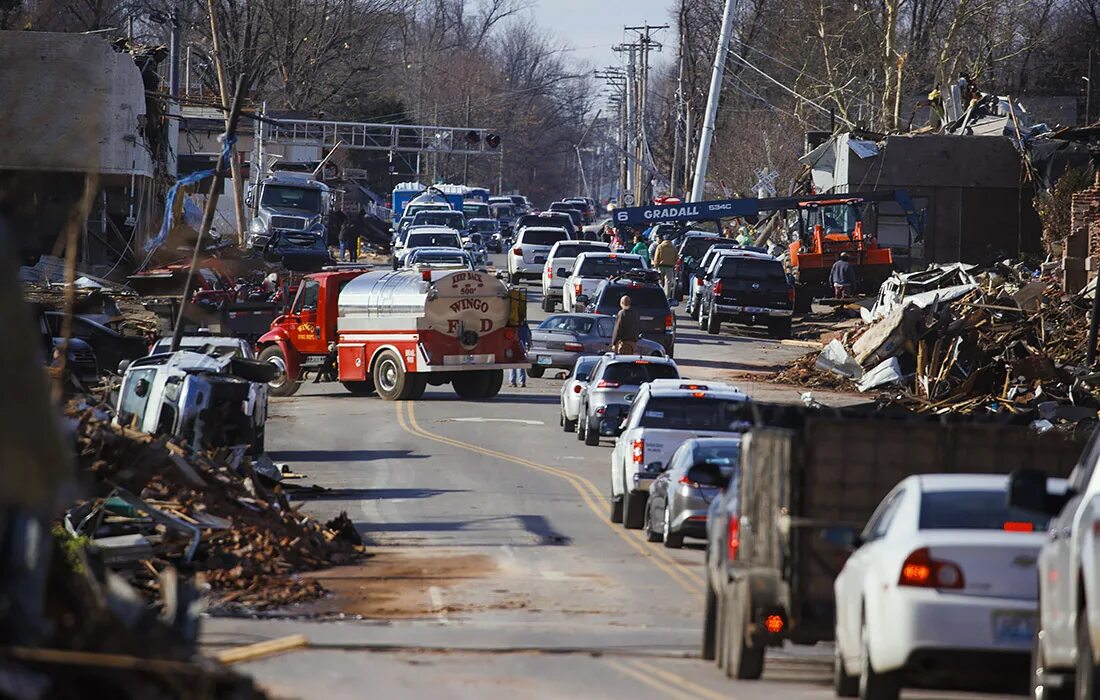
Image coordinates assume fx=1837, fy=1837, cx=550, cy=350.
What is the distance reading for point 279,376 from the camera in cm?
3509

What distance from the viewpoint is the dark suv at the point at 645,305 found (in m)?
40.9

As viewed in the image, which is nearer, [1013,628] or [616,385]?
[1013,628]

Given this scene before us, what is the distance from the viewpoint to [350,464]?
26.4m

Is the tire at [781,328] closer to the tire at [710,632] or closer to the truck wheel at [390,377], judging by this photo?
the truck wheel at [390,377]

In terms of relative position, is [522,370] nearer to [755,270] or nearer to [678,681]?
[755,270]

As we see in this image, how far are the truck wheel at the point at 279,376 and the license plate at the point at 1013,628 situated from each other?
2593 centimetres

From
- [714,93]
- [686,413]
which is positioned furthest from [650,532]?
[714,93]

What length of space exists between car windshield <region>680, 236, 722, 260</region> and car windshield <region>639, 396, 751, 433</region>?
127 ft

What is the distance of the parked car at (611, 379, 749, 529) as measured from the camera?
68.9ft

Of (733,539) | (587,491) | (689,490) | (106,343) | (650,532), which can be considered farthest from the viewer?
(106,343)

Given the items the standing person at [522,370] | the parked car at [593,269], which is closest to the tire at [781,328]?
the parked car at [593,269]

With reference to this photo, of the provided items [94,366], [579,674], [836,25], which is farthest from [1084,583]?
[836,25]

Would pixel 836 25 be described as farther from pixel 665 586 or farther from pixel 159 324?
pixel 665 586

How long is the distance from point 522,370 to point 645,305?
5100 mm
